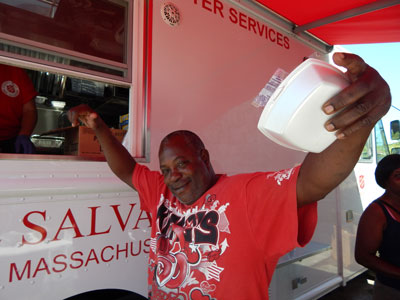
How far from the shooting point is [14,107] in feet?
6.18

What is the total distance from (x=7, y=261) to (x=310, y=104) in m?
1.53

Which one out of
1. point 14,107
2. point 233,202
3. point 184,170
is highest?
point 14,107

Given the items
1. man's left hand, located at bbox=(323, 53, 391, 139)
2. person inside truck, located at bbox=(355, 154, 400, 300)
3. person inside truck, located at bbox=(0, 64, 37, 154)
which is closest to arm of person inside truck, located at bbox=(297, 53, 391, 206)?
man's left hand, located at bbox=(323, 53, 391, 139)

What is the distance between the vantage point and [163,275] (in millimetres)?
1350

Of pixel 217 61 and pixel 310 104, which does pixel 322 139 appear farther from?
pixel 217 61

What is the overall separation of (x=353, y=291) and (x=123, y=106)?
11.9 ft

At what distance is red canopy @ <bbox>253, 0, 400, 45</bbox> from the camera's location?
8.59ft

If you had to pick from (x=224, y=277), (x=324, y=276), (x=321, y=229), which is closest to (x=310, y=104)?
(x=224, y=277)

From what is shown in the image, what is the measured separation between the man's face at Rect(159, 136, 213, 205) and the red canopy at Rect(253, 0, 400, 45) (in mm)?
1877

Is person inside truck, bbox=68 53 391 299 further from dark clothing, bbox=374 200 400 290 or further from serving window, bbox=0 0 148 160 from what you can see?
dark clothing, bbox=374 200 400 290

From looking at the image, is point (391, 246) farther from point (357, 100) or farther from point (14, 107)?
point (14, 107)

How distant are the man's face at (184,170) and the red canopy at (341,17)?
6.16 ft

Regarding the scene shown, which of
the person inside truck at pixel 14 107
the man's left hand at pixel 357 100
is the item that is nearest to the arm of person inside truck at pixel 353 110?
the man's left hand at pixel 357 100

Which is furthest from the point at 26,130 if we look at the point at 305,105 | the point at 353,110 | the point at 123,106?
the point at 353,110
